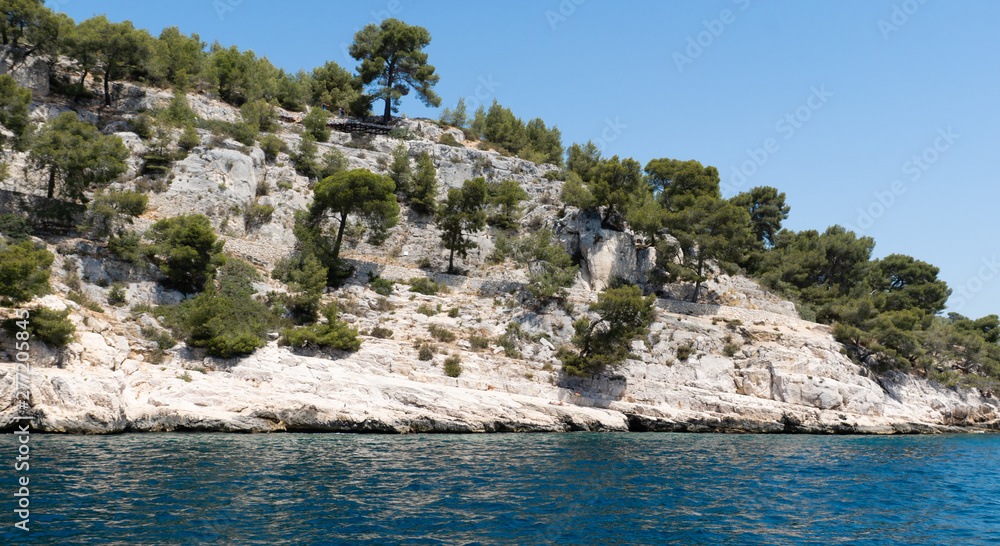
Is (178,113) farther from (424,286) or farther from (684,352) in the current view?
(684,352)

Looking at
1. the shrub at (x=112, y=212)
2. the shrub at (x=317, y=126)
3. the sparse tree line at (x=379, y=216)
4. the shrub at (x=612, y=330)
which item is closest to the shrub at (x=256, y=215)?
the sparse tree line at (x=379, y=216)

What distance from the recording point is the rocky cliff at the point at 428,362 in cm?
2870

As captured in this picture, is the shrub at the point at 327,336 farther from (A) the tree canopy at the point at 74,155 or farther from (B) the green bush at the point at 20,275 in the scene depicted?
(A) the tree canopy at the point at 74,155

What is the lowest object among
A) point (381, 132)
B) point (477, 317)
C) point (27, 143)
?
point (477, 317)

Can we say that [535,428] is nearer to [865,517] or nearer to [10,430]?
[865,517]

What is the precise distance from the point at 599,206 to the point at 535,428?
109 ft

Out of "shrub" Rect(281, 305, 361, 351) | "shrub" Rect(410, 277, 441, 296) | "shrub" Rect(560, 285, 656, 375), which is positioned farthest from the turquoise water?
"shrub" Rect(410, 277, 441, 296)

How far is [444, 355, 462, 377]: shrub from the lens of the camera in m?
37.1

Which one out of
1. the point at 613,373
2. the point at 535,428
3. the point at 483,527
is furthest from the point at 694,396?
the point at 483,527

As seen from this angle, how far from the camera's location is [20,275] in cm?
2727

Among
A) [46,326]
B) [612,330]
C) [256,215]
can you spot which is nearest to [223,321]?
[46,326]

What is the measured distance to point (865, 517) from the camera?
16.4 metres
